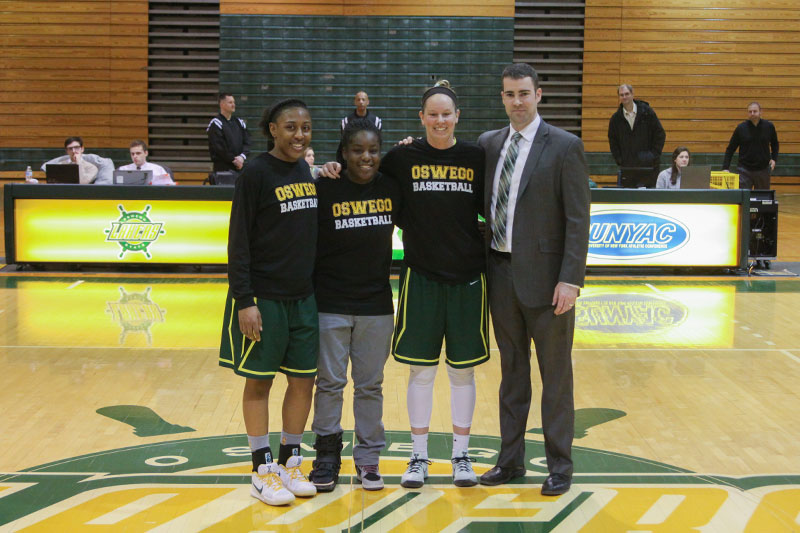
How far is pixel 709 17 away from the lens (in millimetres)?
15898

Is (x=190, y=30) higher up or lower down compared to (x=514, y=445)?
higher up

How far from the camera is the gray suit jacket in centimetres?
368

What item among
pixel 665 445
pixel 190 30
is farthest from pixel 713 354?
pixel 190 30

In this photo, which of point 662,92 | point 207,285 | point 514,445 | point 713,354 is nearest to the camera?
point 514,445

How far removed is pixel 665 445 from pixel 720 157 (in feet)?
41.6

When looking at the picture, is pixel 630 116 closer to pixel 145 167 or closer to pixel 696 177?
pixel 696 177

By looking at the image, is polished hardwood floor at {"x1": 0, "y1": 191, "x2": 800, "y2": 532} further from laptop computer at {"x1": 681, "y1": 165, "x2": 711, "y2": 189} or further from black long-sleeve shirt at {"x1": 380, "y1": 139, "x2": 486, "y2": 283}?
laptop computer at {"x1": 681, "y1": 165, "x2": 711, "y2": 189}

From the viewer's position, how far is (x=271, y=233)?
3.58 m

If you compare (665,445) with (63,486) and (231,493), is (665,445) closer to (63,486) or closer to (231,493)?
(231,493)

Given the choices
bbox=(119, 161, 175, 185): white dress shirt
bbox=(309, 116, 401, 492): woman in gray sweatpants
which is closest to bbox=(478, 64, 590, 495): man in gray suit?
bbox=(309, 116, 401, 492): woman in gray sweatpants

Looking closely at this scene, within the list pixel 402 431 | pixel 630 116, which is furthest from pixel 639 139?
pixel 402 431

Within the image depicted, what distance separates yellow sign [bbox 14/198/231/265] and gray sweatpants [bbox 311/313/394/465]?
5688 mm

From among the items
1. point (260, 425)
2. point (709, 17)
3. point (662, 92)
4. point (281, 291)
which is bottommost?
point (260, 425)

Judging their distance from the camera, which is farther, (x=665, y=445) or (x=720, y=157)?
(x=720, y=157)
